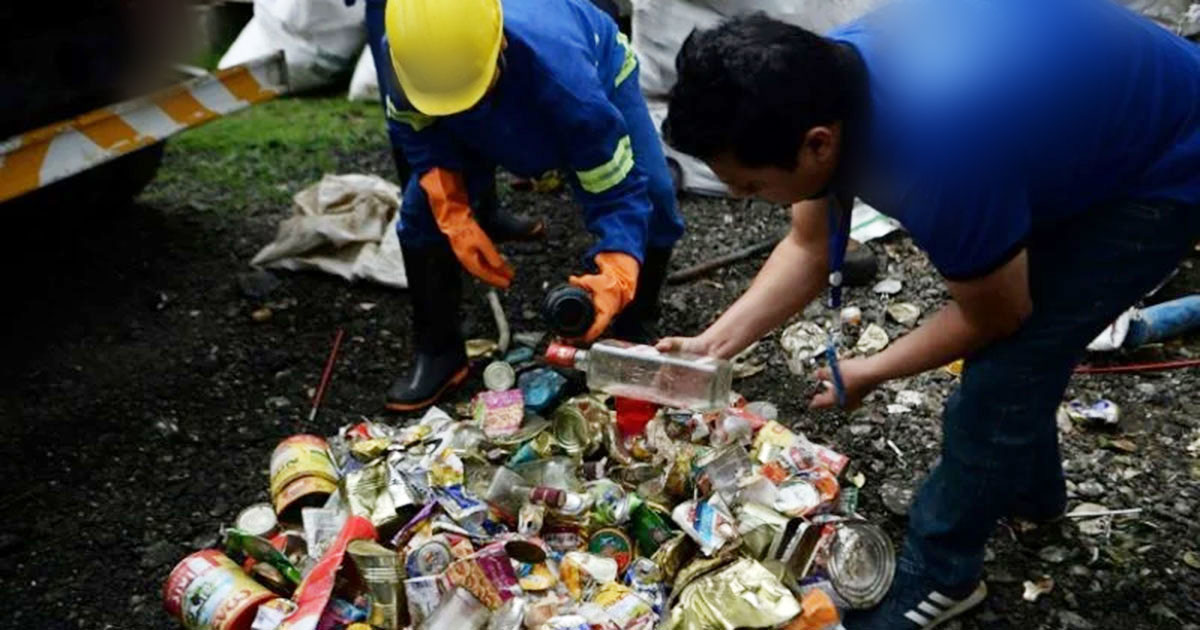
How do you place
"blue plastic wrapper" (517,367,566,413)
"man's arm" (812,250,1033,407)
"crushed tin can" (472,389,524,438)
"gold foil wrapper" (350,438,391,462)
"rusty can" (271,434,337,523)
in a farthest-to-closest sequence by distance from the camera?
"blue plastic wrapper" (517,367,566,413) < "crushed tin can" (472,389,524,438) < "gold foil wrapper" (350,438,391,462) < "rusty can" (271,434,337,523) < "man's arm" (812,250,1033,407)

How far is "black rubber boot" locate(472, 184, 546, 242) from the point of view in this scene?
14.3 feet

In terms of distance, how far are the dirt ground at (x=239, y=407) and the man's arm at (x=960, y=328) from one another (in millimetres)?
849

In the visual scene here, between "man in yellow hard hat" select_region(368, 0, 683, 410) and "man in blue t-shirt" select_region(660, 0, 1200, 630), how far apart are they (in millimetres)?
841

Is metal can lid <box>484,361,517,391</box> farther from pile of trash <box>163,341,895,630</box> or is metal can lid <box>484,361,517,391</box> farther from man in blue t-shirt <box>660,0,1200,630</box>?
man in blue t-shirt <box>660,0,1200,630</box>

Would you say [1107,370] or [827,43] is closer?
[827,43]

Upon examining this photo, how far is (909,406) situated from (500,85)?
1562 millimetres

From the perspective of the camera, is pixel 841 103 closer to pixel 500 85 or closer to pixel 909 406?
pixel 500 85

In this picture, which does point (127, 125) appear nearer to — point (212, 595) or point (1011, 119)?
point (212, 595)

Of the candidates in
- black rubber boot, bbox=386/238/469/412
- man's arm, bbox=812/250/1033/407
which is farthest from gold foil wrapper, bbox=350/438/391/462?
man's arm, bbox=812/250/1033/407

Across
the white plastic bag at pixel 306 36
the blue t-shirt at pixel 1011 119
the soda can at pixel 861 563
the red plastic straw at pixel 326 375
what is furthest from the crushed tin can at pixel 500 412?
the white plastic bag at pixel 306 36

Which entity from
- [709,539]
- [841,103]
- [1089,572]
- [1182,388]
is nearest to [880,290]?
[1182,388]

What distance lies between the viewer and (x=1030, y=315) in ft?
6.64

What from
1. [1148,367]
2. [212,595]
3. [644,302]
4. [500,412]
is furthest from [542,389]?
[1148,367]

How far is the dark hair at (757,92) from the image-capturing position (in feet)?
5.58
